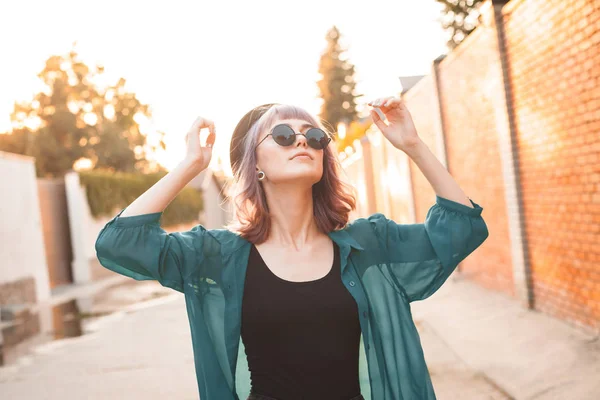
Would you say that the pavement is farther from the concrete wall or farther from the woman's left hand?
the woman's left hand

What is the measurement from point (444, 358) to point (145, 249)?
183 inches

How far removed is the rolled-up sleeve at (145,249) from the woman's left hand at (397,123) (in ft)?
2.95

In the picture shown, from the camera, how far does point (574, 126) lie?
17.7 feet

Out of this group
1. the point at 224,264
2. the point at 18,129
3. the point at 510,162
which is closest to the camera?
the point at 224,264

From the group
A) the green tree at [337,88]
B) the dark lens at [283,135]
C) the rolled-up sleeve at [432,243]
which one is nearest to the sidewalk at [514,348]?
the rolled-up sleeve at [432,243]

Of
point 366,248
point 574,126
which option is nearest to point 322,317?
point 366,248

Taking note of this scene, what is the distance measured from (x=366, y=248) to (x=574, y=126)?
389cm

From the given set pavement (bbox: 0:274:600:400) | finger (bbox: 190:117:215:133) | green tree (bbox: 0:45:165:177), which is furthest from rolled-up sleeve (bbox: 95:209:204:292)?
green tree (bbox: 0:45:165:177)

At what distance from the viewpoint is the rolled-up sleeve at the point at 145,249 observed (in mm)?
2107

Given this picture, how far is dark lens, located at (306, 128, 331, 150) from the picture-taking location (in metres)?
2.39

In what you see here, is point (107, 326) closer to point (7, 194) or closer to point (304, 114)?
point (7, 194)

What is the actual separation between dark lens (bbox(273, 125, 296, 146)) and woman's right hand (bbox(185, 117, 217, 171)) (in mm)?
255

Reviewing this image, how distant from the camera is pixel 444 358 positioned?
19.8 ft

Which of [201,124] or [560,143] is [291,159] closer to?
[201,124]
